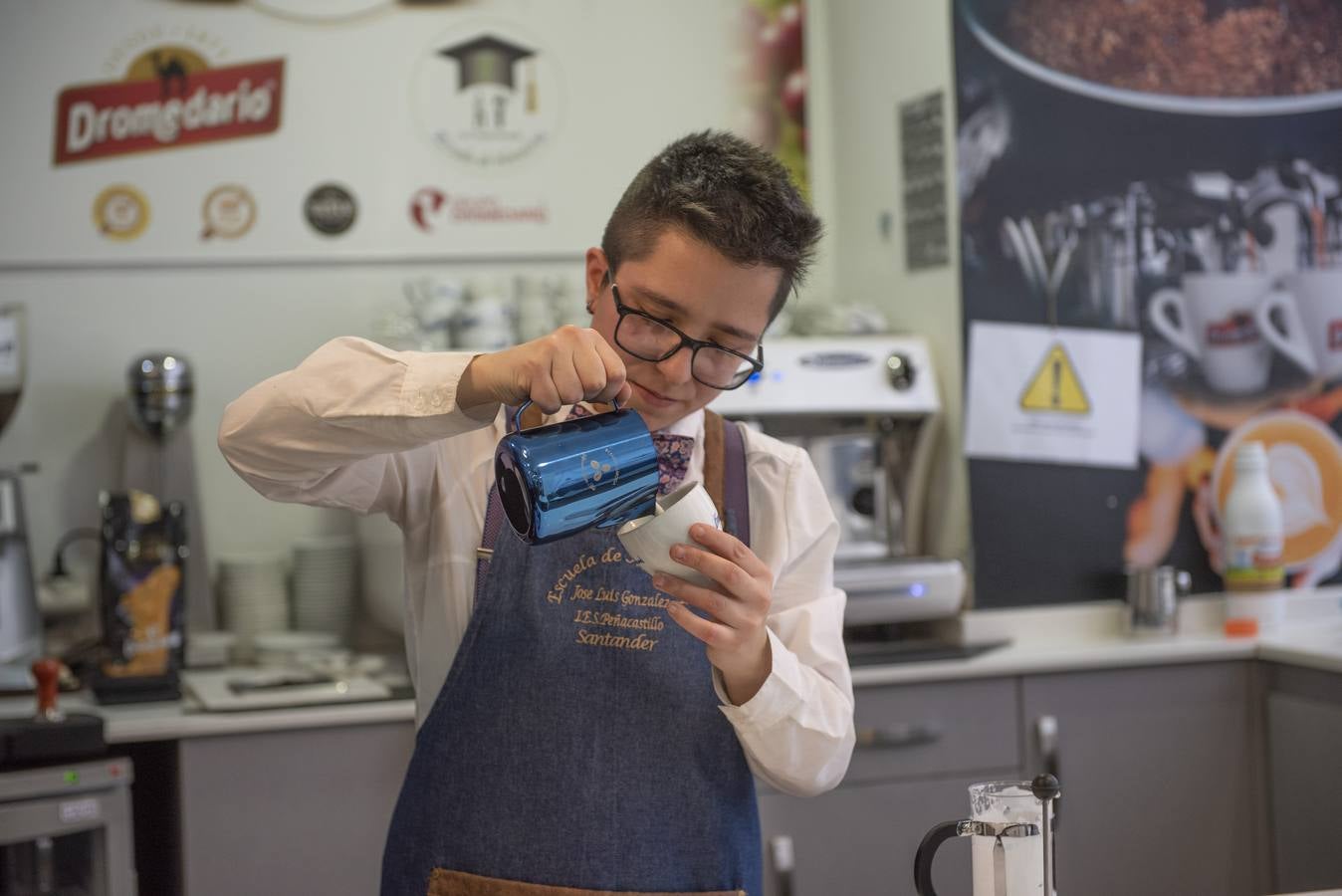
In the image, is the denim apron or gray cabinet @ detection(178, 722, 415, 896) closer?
the denim apron

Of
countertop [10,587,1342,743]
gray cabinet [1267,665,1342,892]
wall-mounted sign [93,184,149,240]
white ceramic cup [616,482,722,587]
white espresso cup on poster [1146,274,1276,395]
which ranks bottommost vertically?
gray cabinet [1267,665,1342,892]

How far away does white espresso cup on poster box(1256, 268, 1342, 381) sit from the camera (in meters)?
3.05

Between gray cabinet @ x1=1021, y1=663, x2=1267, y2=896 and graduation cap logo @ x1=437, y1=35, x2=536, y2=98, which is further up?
graduation cap logo @ x1=437, y1=35, x2=536, y2=98

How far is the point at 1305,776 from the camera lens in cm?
270

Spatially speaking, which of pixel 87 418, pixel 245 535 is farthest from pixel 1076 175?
pixel 87 418

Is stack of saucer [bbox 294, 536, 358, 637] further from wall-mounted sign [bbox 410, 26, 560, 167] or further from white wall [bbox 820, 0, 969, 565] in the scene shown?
white wall [bbox 820, 0, 969, 565]

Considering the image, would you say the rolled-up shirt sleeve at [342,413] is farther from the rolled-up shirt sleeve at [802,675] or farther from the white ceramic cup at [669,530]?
the rolled-up shirt sleeve at [802,675]

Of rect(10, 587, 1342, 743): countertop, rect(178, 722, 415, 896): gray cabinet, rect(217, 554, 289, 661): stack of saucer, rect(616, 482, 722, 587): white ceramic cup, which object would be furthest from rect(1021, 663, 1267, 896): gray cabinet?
rect(616, 482, 722, 587): white ceramic cup

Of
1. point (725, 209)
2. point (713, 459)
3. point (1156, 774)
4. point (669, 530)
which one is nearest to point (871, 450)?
point (1156, 774)

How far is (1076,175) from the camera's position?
2.94m

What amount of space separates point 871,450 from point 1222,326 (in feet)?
2.63

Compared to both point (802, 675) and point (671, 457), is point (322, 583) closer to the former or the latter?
point (671, 457)

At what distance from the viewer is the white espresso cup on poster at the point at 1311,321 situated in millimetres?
3053

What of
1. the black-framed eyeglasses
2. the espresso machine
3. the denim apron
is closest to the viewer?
the black-framed eyeglasses
